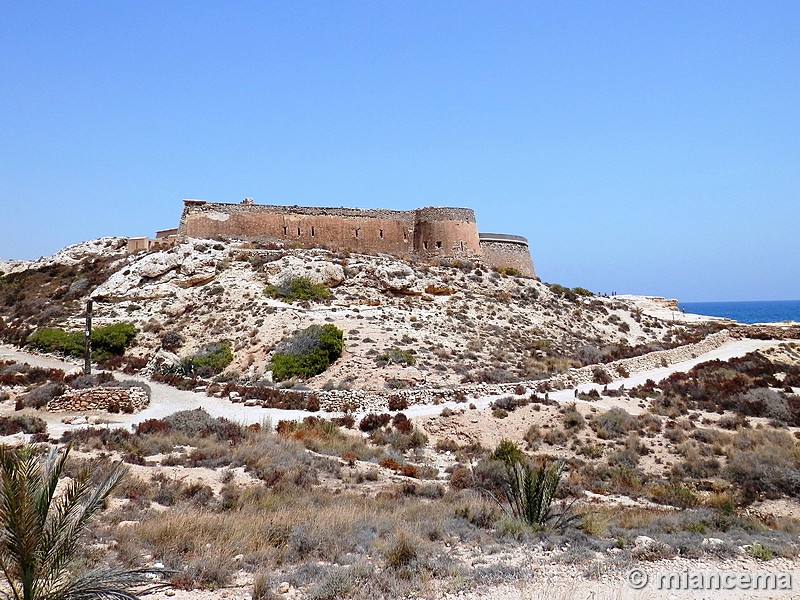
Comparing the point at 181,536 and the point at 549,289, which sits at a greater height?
the point at 549,289

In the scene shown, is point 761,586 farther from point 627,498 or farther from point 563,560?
point 627,498

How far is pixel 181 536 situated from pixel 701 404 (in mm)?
18479

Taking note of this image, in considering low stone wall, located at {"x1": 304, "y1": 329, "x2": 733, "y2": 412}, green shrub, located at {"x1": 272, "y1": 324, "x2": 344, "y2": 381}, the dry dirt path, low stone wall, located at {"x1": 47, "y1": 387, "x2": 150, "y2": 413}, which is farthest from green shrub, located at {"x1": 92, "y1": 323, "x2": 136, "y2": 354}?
low stone wall, located at {"x1": 304, "y1": 329, "x2": 733, "y2": 412}

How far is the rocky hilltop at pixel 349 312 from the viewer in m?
23.6

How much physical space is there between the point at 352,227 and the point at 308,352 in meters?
16.7

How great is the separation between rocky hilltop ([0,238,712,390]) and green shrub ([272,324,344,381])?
61 centimetres

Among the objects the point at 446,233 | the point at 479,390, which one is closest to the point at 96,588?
the point at 479,390

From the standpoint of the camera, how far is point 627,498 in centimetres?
1199

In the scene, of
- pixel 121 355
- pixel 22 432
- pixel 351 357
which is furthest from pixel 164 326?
pixel 22 432

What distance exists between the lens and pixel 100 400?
1741cm

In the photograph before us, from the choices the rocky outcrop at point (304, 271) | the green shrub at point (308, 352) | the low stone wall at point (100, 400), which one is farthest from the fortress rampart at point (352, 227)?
the low stone wall at point (100, 400)

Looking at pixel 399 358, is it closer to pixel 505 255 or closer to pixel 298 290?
pixel 298 290

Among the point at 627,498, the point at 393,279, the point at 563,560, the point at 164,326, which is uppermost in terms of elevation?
the point at 393,279

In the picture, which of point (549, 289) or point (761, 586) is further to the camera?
point (549, 289)
